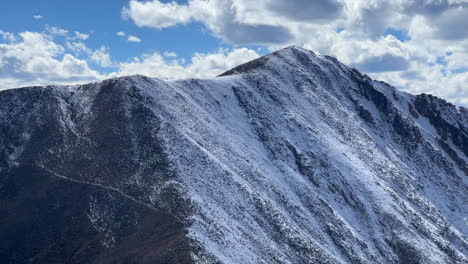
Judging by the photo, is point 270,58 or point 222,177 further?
point 270,58

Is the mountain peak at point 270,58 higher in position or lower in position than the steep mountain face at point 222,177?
higher

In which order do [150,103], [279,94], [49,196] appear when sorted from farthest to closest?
[279,94] < [150,103] < [49,196]

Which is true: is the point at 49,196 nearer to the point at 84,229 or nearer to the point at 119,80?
the point at 84,229

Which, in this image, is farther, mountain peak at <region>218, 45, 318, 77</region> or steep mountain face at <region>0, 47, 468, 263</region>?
mountain peak at <region>218, 45, 318, 77</region>

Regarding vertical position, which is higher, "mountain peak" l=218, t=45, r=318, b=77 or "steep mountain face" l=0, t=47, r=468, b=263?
"mountain peak" l=218, t=45, r=318, b=77

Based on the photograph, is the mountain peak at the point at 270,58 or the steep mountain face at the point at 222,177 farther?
the mountain peak at the point at 270,58

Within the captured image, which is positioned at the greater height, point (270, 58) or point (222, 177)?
point (270, 58)

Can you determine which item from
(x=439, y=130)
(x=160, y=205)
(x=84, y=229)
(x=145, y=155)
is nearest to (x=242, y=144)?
(x=145, y=155)

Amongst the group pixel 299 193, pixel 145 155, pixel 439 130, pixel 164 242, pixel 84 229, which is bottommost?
pixel 84 229
